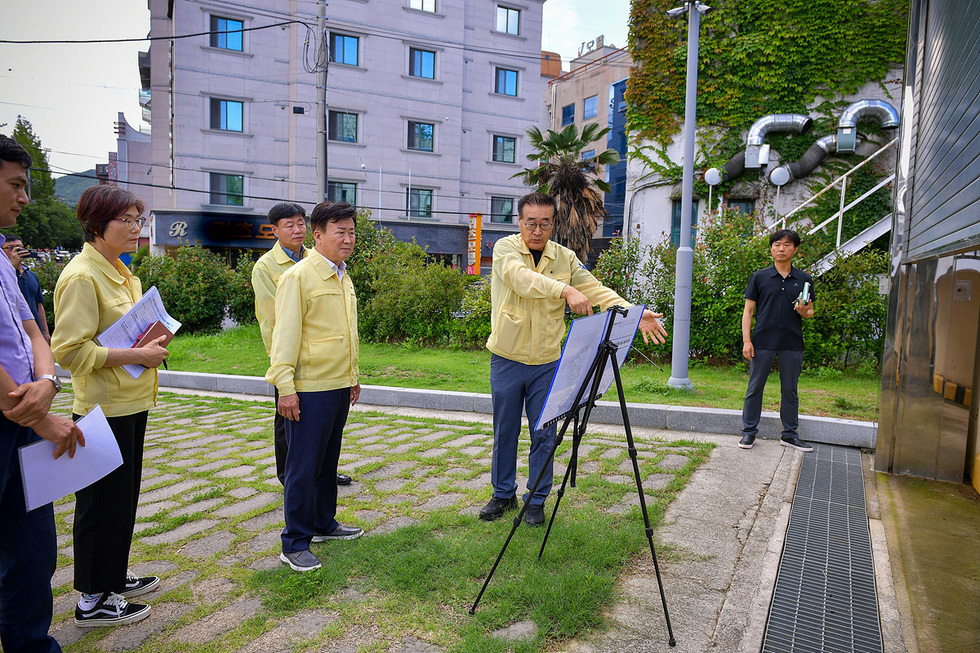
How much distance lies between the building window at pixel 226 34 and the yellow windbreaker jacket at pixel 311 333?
26.7m

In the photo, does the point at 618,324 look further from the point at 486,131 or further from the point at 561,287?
the point at 486,131

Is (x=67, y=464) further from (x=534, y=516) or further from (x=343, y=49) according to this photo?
(x=343, y=49)

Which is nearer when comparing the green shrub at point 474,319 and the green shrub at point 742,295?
the green shrub at point 742,295

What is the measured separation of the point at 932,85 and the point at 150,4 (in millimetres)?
37334

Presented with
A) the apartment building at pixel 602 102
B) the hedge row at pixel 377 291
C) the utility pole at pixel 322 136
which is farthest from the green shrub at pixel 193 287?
the apartment building at pixel 602 102

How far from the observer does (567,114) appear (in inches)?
1757

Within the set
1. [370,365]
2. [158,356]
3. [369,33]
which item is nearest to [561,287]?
[158,356]

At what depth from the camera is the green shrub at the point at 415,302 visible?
41.6 feet

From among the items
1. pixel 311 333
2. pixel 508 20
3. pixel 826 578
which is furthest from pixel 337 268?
pixel 508 20

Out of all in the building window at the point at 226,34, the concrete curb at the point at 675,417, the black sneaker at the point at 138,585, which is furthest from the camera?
the building window at the point at 226,34

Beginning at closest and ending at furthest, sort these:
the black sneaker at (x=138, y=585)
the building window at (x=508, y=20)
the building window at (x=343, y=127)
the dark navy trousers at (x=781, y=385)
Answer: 1. the black sneaker at (x=138, y=585)
2. the dark navy trousers at (x=781, y=385)
3. the building window at (x=343, y=127)
4. the building window at (x=508, y=20)

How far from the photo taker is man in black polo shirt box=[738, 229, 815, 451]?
Result: 6.26 meters

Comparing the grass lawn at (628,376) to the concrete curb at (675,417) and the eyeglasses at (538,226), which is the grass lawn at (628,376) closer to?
the concrete curb at (675,417)

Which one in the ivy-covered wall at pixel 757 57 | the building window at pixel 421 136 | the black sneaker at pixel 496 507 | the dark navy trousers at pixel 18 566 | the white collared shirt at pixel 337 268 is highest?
the building window at pixel 421 136
